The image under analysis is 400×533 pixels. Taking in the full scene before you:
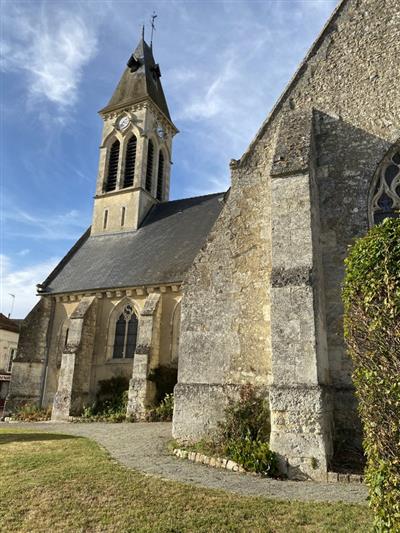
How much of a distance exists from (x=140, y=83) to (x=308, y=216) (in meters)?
21.1

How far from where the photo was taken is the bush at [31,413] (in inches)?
647

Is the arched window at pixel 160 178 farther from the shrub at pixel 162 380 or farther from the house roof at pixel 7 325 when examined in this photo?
the house roof at pixel 7 325

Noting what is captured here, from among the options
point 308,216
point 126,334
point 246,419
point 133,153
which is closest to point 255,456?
point 246,419

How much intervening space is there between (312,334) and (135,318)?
10942 mm

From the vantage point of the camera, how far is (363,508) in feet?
16.0

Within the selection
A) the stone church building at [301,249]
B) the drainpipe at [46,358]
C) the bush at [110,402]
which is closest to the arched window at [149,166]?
the drainpipe at [46,358]

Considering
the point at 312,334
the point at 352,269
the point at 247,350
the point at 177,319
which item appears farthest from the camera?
the point at 177,319

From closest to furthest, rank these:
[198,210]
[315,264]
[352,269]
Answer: [352,269] < [315,264] < [198,210]

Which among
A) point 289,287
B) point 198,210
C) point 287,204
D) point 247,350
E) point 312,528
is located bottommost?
point 312,528

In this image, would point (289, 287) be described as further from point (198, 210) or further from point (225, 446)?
point (198, 210)

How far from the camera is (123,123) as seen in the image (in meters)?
24.8

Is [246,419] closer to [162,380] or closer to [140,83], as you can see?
[162,380]

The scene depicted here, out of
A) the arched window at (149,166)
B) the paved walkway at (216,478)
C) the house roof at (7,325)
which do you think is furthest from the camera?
the house roof at (7,325)

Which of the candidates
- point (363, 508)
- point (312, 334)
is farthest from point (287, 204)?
point (363, 508)
